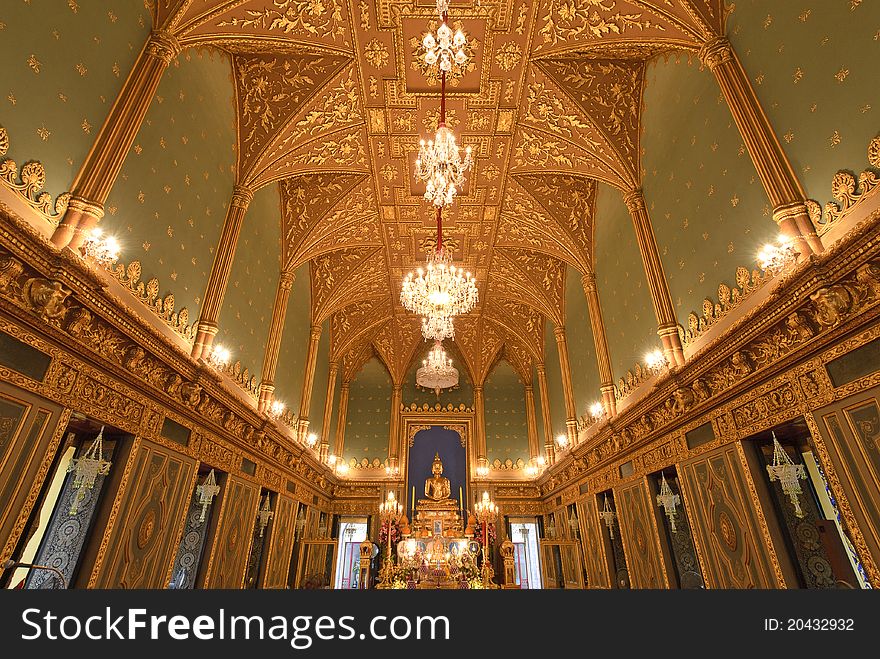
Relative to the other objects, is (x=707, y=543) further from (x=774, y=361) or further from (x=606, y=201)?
(x=606, y=201)

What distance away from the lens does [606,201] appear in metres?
11.0

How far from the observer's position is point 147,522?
20.8 ft

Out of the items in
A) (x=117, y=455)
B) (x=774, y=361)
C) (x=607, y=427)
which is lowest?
(x=117, y=455)

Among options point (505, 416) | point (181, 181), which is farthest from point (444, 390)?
point (181, 181)

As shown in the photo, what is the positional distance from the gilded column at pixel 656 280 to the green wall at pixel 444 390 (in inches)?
457

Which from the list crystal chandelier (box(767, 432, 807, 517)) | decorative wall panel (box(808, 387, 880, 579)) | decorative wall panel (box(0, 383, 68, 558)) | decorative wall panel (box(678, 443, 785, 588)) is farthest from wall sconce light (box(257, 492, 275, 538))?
decorative wall panel (box(808, 387, 880, 579))

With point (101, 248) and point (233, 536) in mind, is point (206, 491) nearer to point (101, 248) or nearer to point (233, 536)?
point (233, 536)

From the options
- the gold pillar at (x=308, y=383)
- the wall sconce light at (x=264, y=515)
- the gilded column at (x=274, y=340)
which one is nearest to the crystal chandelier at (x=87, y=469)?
the gilded column at (x=274, y=340)

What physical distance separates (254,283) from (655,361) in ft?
28.6

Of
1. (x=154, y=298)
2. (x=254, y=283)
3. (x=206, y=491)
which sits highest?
(x=254, y=283)

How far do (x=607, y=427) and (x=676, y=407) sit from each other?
293 centimetres

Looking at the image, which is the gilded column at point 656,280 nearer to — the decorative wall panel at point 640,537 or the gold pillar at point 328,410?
the decorative wall panel at point 640,537

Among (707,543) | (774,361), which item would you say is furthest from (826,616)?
(707,543)

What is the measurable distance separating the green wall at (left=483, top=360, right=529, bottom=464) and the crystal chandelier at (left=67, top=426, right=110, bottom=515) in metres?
14.7
